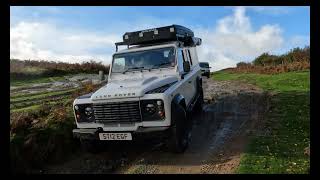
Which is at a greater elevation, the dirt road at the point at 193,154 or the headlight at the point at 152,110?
the headlight at the point at 152,110

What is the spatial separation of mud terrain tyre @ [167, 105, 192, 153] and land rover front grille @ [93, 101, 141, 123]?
71 centimetres

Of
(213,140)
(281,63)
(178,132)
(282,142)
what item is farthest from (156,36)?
(281,63)

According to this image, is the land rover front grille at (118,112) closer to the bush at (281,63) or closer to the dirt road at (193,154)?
the dirt road at (193,154)

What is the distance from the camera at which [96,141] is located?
852cm

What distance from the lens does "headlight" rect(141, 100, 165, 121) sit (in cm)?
761

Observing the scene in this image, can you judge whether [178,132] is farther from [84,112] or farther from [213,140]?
[84,112]

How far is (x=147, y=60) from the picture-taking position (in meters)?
9.61

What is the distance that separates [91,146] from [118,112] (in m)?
1.18

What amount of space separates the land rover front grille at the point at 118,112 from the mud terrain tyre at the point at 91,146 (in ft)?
2.21

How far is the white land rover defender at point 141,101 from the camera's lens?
7.66m

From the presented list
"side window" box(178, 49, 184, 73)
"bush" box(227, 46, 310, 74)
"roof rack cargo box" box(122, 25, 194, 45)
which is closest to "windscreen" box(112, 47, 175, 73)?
"side window" box(178, 49, 184, 73)

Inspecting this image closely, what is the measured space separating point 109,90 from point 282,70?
2063 centimetres

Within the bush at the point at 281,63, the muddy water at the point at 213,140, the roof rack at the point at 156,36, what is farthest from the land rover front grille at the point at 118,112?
the bush at the point at 281,63
